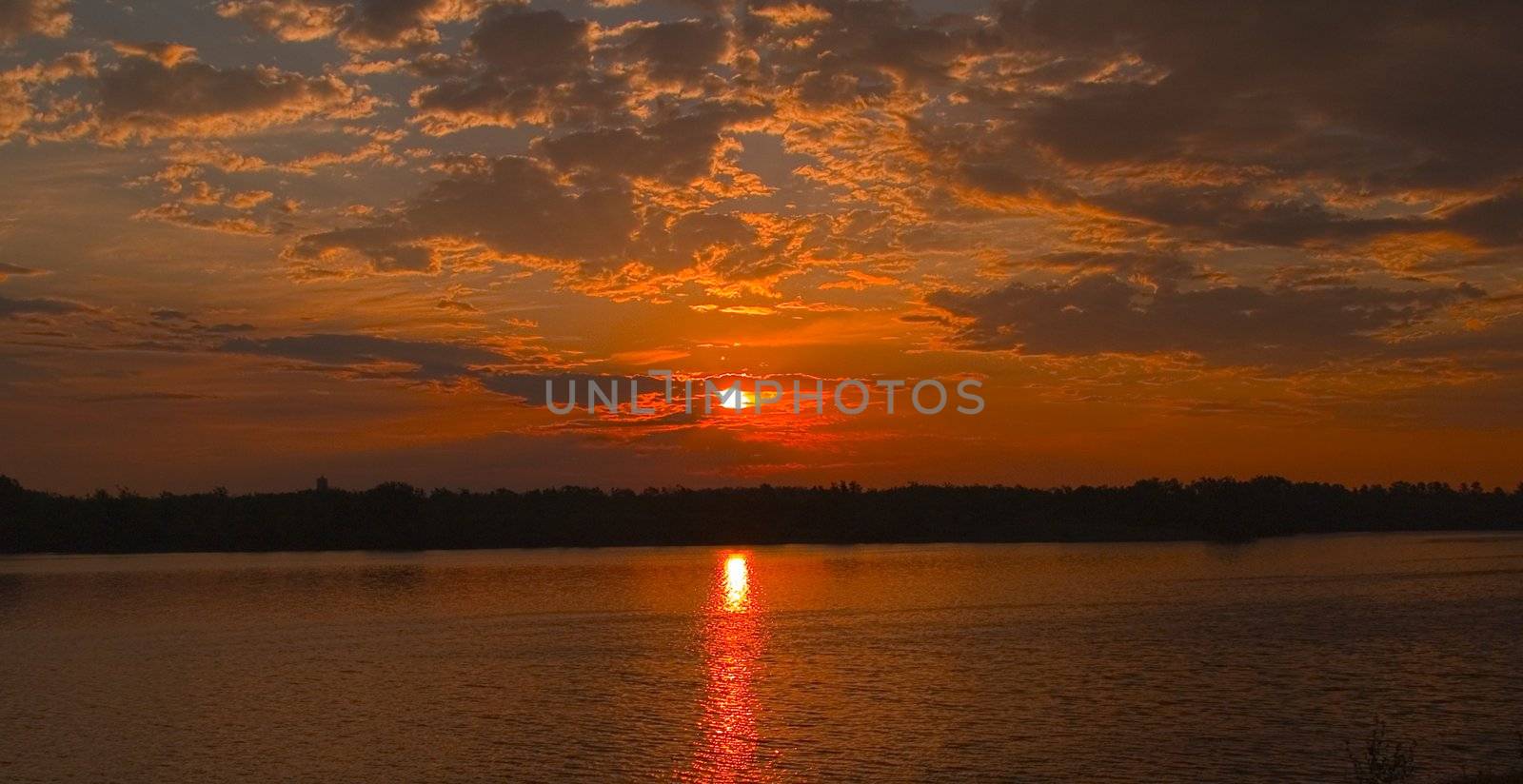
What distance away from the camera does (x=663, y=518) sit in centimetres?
13438

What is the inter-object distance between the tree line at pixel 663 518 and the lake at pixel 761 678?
48.2m

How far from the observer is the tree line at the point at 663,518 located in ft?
380

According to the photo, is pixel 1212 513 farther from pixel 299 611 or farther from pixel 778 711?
pixel 778 711

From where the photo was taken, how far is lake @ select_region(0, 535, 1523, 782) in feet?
78.2

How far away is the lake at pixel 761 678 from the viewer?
23828 millimetres

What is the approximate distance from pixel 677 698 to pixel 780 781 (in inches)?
381

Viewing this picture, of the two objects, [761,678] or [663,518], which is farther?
[663,518]

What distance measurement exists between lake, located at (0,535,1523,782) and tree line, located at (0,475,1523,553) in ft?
158

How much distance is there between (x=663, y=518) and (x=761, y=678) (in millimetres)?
100958

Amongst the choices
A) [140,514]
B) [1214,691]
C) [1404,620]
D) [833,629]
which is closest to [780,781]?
[1214,691]

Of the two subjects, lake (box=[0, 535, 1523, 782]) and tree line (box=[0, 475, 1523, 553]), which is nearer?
lake (box=[0, 535, 1523, 782])

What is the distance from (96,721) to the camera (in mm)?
28984

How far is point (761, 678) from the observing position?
112 feet

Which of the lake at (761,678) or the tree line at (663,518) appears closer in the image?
the lake at (761,678)
